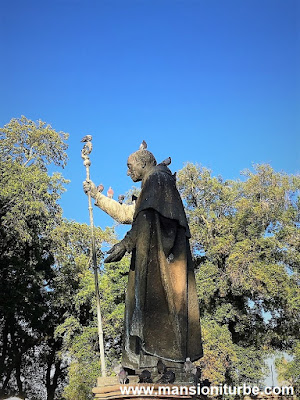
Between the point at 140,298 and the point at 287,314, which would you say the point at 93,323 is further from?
the point at 140,298

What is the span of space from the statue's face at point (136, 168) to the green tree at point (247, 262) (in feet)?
53.5

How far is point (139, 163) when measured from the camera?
530 centimetres

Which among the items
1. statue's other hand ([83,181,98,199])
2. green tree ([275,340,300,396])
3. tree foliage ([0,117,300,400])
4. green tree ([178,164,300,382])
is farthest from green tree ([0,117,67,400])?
statue's other hand ([83,181,98,199])

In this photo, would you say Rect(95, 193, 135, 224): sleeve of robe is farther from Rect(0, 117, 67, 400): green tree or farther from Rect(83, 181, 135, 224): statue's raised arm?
Rect(0, 117, 67, 400): green tree

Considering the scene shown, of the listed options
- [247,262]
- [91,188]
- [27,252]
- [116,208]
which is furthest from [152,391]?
[27,252]

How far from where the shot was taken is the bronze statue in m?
4.49

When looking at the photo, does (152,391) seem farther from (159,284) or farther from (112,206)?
(112,206)

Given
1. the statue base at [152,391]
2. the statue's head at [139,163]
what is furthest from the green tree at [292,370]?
the statue base at [152,391]

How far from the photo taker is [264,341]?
22.6 metres

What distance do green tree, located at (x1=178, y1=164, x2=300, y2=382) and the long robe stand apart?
16344 millimetres

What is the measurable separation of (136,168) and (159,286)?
1318mm

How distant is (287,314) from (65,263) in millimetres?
10324

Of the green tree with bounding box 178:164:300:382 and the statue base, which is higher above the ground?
the green tree with bounding box 178:164:300:382

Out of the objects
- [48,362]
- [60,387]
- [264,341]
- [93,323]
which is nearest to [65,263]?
[93,323]
